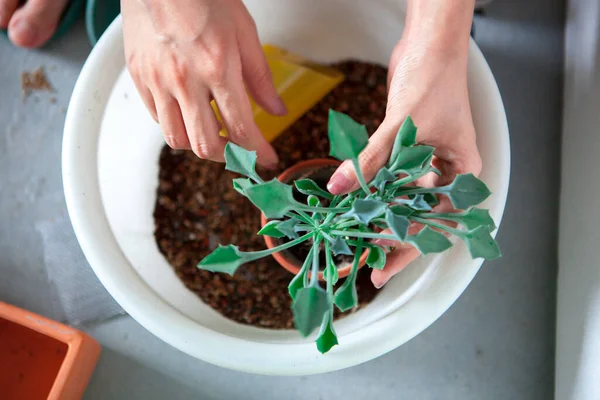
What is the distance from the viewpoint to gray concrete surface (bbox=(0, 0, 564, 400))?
0.82m

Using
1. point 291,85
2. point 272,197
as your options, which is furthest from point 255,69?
point 272,197

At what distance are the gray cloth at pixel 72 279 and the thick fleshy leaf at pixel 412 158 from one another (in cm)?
60

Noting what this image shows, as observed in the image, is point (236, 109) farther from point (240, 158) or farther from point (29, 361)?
point (29, 361)

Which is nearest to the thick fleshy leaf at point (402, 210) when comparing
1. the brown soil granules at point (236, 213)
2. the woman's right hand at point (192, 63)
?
the woman's right hand at point (192, 63)

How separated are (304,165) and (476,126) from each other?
23 cm

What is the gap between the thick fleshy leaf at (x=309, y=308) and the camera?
35 centimetres

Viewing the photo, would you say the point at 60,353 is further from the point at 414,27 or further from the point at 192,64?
the point at 414,27

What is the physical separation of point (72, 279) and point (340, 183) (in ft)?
1.97

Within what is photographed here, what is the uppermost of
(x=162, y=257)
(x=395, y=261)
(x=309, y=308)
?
(x=309, y=308)

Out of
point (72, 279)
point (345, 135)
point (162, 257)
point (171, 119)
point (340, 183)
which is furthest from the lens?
point (72, 279)

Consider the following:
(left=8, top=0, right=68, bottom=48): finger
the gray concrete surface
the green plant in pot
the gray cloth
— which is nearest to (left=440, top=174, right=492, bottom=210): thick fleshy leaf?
the green plant in pot

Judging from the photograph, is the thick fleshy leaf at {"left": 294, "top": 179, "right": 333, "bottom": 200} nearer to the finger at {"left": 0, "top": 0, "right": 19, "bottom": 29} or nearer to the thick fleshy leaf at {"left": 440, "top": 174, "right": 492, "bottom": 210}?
the thick fleshy leaf at {"left": 440, "top": 174, "right": 492, "bottom": 210}

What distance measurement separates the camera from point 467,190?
39 cm

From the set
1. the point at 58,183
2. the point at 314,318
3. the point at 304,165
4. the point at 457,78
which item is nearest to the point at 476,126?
the point at 457,78
